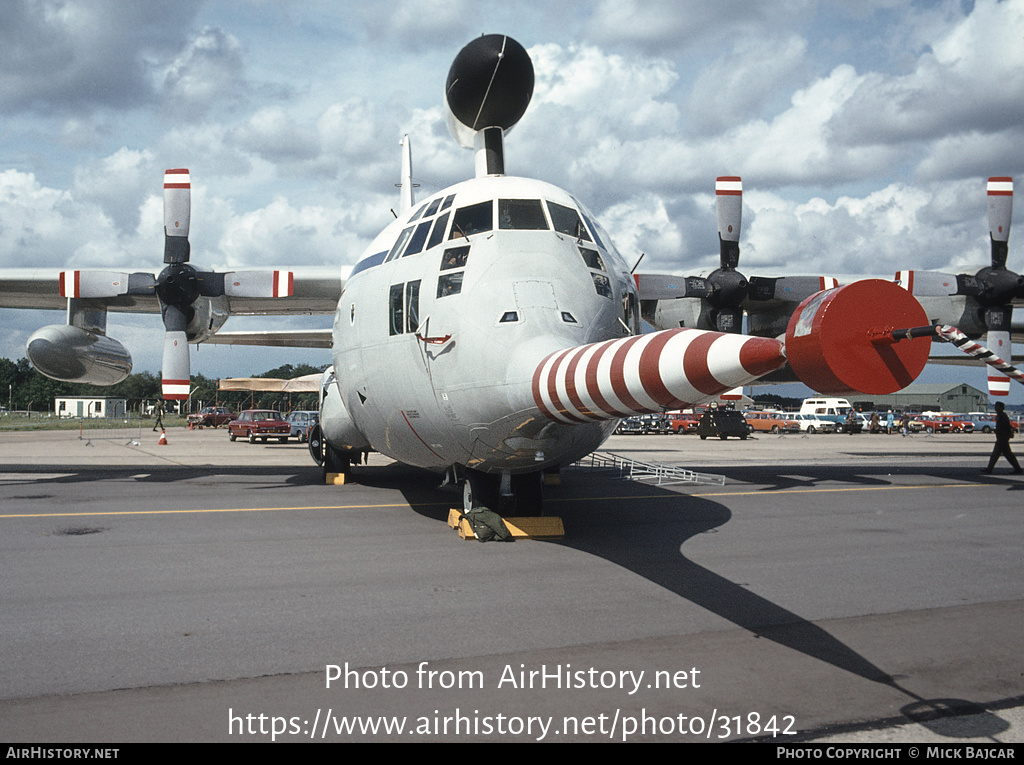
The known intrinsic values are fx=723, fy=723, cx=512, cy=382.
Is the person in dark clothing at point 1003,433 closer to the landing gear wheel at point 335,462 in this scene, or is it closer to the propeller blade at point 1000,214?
the propeller blade at point 1000,214

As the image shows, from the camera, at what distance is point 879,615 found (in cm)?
558

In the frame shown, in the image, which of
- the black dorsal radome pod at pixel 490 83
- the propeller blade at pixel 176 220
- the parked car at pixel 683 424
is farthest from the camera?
the parked car at pixel 683 424

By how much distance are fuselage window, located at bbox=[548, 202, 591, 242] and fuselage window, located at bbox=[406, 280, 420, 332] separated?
148 centimetres

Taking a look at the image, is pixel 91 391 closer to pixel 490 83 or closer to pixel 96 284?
pixel 96 284

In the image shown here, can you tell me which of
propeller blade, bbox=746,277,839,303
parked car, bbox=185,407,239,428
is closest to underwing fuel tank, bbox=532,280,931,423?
propeller blade, bbox=746,277,839,303

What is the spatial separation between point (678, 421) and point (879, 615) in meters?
45.8

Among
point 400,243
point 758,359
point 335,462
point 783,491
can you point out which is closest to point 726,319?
point 783,491

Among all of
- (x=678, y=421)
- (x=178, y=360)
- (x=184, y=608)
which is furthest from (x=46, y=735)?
(x=678, y=421)

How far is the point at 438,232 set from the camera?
7316mm

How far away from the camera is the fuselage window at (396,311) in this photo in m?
7.28

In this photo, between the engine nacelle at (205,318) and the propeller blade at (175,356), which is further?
the engine nacelle at (205,318)

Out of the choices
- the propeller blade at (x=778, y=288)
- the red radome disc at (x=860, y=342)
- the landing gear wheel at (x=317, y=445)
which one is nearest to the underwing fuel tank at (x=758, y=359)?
the red radome disc at (x=860, y=342)

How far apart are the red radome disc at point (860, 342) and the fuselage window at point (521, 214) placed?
4.23m

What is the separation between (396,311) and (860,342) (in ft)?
16.9
